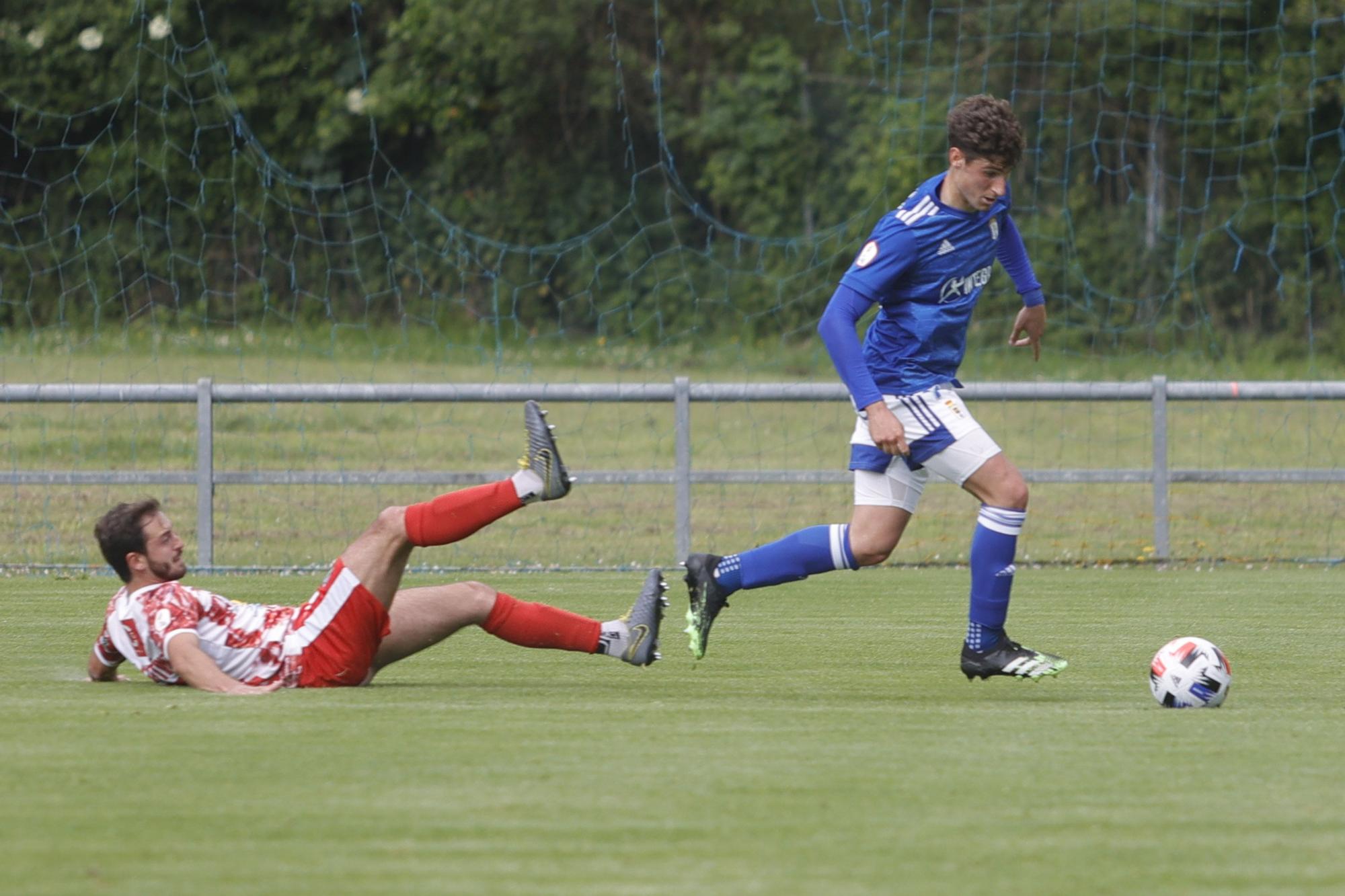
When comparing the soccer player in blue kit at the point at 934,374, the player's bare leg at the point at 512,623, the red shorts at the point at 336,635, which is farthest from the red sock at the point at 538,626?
the soccer player in blue kit at the point at 934,374

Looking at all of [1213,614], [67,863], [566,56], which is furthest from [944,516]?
[566,56]

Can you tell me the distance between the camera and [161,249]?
20.1 metres

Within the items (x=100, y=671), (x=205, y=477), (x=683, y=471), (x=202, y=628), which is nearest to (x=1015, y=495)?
(x=202, y=628)

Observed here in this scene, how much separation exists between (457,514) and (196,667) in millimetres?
898

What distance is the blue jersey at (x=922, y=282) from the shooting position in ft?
20.6

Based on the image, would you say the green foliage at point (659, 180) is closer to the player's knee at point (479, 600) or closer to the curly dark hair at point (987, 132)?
the player's knee at point (479, 600)

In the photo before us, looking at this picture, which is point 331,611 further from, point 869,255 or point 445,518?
point 869,255

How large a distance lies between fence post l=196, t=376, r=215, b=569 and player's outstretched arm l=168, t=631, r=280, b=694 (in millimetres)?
4940

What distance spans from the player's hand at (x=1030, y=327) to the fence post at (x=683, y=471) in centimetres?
369

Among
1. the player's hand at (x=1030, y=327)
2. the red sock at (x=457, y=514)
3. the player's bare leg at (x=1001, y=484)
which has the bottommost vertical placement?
the red sock at (x=457, y=514)

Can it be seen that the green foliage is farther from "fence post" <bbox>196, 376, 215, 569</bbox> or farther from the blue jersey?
the blue jersey

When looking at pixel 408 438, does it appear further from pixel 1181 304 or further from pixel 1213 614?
A: pixel 1213 614

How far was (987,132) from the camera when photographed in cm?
612

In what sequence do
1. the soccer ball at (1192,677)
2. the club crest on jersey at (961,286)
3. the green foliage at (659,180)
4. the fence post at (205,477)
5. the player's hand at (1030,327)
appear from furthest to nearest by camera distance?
the green foliage at (659,180), the fence post at (205,477), the player's hand at (1030,327), the club crest on jersey at (961,286), the soccer ball at (1192,677)
